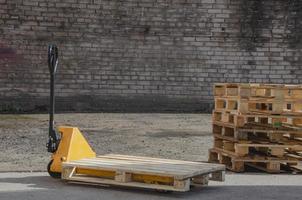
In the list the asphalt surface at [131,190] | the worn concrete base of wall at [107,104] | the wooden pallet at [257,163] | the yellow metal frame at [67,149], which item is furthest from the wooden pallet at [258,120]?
the worn concrete base of wall at [107,104]

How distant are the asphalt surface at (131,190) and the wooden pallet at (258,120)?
1073 mm

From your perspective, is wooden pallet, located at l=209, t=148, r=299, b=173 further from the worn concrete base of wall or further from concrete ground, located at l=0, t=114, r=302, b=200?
the worn concrete base of wall

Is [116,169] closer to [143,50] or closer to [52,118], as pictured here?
[52,118]

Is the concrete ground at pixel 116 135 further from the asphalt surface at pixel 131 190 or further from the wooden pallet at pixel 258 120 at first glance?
the asphalt surface at pixel 131 190

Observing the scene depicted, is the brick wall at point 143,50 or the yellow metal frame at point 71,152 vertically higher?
the brick wall at point 143,50

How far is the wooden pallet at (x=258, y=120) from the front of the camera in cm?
888

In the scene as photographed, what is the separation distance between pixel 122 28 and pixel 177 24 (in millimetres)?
1699

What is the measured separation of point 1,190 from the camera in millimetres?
7000

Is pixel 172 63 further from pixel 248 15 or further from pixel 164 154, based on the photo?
pixel 164 154

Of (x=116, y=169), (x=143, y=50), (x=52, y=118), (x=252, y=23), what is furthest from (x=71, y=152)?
(x=252, y=23)

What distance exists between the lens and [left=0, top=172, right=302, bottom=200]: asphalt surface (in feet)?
22.3

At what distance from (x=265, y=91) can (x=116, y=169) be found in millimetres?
3106

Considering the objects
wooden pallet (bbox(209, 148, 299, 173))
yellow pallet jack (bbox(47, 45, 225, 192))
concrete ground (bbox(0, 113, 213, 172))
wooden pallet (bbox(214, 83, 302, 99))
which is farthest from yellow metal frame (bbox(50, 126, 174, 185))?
wooden pallet (bbox(214, 83, 302, 99))

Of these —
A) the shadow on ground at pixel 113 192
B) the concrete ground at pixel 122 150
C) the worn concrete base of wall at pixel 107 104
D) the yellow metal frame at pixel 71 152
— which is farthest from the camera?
the worn concrete base of wall at pixel 107 104
